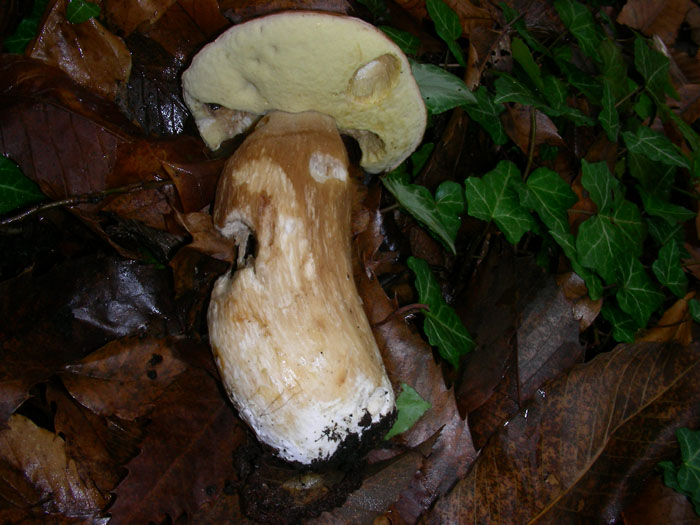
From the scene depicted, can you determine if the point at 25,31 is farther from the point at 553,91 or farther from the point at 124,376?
the point at 553,91

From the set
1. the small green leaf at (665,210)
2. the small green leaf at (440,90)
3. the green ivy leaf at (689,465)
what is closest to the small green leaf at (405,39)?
the small green leaf at (440,90)

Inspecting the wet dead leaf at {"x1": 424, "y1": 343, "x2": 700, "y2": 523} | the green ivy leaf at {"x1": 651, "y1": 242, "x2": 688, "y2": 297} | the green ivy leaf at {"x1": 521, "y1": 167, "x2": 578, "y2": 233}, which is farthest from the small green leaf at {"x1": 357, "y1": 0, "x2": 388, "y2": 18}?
the wet dead leaf at {"x1": 424, "y1": 343, "x2": 700, "y2": 523}

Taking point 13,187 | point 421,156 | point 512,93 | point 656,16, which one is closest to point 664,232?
point 512,93

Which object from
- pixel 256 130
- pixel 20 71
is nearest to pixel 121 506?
pixel 256 130

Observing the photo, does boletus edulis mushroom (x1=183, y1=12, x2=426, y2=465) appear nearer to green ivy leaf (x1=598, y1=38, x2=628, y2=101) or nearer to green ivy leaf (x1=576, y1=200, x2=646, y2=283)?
green ivy leaf (x1=576, y1=200, x2=646, y2=283)

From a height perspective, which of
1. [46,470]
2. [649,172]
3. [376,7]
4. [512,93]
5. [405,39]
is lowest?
[46,470]

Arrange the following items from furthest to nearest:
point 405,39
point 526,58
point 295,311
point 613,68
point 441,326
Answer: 1. point 613,68
2. point 405,39
3. point 526,58
4. point 441,326
5. point 295,311
